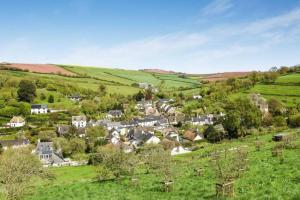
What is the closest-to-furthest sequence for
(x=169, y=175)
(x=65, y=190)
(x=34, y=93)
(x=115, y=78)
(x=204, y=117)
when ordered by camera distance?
(x=169, y=175) < (x=65, y=190) < (x=204, y=117) < (x=34, y=93) < (x=115, y=78)

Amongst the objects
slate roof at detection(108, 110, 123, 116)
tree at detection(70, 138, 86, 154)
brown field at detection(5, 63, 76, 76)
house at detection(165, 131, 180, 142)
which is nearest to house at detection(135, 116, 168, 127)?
slate roof at detection(108, 110, 123, 116)

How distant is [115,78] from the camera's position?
195 metres

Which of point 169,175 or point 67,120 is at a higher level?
point 169,175

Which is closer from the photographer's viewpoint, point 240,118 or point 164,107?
point 240,118

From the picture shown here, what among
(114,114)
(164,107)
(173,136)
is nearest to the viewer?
(173,136)

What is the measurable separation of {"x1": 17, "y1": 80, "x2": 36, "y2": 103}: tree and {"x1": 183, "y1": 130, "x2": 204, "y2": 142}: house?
6752cm

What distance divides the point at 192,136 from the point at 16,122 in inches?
2417

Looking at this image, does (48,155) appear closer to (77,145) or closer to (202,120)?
(77,145)

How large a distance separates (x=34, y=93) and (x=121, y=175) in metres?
116

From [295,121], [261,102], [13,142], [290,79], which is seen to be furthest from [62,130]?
[290,79]

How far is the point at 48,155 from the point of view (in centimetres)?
8912

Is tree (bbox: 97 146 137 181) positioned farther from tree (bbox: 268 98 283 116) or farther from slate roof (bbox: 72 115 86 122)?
slate roof (bbox: 72 115 86 122)

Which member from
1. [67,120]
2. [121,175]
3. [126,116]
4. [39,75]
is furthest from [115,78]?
[121,175]

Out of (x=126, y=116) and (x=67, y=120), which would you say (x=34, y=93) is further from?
(x=126, y=116)
